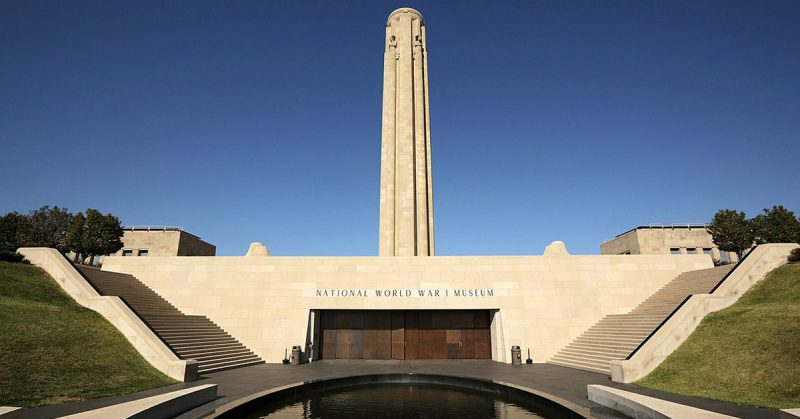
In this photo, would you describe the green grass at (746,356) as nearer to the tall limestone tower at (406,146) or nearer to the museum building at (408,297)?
the museum building at (408,297)

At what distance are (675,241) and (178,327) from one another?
63.9 metres

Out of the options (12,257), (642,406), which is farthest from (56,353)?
(642,406)

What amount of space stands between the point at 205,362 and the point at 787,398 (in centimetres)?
2446

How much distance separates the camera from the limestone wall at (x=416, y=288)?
27.0 m

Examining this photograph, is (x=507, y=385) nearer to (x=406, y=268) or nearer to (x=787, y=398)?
(x=787, y=398)

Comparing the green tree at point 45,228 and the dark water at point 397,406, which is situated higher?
the green tree at point 45,228

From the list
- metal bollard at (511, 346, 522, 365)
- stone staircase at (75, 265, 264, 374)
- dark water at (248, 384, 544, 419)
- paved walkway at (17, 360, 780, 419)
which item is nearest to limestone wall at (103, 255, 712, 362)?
stone staircase at (75, 265, 264, 374)

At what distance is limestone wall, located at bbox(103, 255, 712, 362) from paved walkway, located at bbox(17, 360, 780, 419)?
10.2 ft

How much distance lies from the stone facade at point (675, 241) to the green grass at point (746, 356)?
38628 millimetres

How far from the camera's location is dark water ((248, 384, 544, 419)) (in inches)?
477

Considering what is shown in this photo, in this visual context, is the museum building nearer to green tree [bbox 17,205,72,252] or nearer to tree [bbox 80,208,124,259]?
tree [bbox 80,208,124,259]

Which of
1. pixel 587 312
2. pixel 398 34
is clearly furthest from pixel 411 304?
pixel 398 34

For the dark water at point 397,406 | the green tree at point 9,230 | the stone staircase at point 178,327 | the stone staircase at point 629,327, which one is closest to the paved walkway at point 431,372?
the stone staircase at point 178,327

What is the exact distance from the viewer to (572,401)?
1328 centimetres
